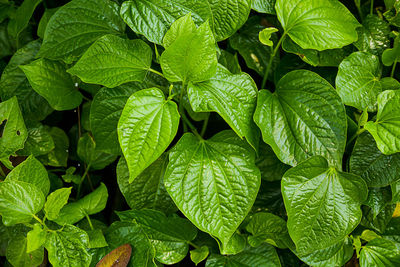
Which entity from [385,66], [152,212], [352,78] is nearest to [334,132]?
[352,78]

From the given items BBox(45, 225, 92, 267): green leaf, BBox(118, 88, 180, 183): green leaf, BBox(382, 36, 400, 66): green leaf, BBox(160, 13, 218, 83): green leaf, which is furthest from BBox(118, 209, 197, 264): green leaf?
BBox(382, 36, 400, 66): green leaf

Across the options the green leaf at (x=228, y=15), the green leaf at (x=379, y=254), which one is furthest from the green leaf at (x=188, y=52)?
the green leaf at (x=379, y=254)

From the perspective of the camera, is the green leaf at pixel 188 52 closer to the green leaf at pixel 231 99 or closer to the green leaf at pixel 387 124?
the green leaf at pixel 231 99

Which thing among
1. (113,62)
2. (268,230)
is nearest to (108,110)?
(113,62)

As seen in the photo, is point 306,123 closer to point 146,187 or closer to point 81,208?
point 146,187

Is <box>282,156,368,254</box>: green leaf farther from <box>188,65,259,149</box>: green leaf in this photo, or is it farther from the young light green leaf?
the young light green leaf
